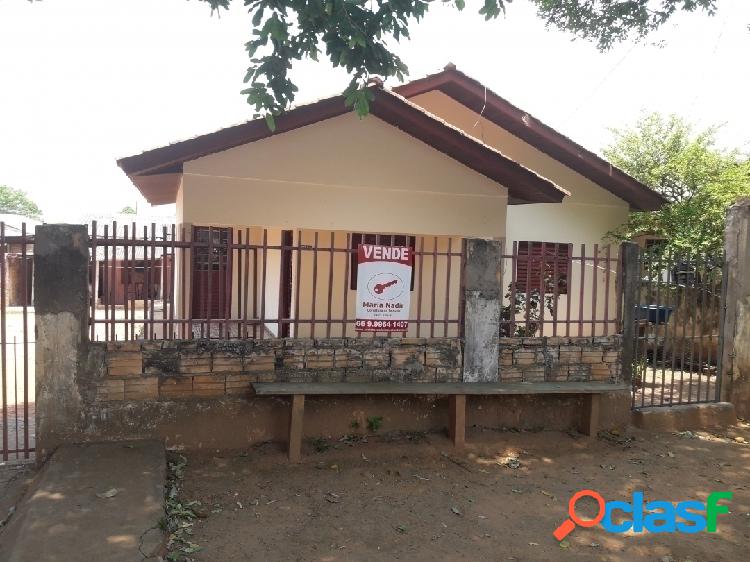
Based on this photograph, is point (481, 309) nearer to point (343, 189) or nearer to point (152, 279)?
point (343, 189)

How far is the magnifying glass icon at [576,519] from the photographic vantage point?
13.0 ft

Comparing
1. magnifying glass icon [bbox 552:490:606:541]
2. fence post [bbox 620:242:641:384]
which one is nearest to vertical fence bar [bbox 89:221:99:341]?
magnifying glass icon [bbox 552:490:606:541]

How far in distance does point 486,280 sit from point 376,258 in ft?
3.65

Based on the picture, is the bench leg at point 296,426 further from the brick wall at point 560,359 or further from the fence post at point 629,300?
the fence post at point 629,300

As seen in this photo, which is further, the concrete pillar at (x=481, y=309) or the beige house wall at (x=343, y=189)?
the beige house wall at (x=343, y=189)

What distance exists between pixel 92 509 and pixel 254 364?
5.83 feet

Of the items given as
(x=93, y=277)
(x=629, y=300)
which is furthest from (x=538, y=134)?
(x=93, y=277)

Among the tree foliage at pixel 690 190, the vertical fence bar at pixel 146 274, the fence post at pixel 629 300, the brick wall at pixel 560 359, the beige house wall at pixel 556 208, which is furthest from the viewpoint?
the beige house wall at pixel 556 208

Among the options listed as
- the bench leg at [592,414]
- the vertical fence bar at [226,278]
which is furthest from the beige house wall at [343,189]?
the bench leg at [592,414]

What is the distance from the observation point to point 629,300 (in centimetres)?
603

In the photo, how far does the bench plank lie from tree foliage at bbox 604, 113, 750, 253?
2757mm

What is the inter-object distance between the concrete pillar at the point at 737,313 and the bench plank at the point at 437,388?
5.55ft

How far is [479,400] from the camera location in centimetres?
573

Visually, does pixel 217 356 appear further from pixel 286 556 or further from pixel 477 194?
pixel 477 194
